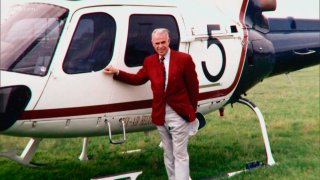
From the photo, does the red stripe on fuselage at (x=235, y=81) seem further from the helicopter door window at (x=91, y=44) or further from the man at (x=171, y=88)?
the helicopter door window at (x=91, y=44)

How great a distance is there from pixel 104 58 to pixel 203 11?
1.68 meters

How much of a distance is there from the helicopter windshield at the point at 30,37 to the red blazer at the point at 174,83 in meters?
0.74

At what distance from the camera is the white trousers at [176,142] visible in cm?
506

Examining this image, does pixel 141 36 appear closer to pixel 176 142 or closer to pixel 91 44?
pixel 91 44

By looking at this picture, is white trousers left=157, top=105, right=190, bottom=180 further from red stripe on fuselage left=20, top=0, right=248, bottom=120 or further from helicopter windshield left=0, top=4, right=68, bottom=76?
helicopter windshield left=0, top=4, right=68, bottom=76

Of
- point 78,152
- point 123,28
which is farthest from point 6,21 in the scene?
point 78,152

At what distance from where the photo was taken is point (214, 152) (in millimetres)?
8078

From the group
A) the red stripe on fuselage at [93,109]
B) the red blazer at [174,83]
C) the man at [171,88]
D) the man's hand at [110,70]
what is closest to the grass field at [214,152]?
the red stripe on fuselage at [93,109]

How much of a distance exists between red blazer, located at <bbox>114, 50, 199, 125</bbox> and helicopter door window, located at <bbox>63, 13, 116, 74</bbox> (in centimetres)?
26

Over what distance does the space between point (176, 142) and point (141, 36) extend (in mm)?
1170

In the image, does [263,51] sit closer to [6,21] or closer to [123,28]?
[123,28]

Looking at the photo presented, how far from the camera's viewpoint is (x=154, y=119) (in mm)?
5109

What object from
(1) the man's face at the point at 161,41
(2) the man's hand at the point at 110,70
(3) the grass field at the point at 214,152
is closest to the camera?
(1) the man's face at the point at 161,41

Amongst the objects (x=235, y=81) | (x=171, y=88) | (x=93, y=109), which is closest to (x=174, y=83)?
(x=171, y=88)
